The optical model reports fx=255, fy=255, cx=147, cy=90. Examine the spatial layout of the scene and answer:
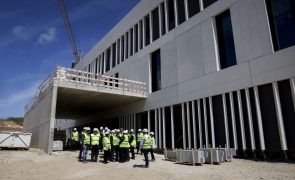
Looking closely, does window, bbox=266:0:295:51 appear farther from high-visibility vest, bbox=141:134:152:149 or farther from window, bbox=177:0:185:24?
high-visibility vest, bbox=141:134:152:149

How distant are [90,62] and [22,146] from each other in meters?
21.5

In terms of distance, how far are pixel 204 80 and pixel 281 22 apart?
607 centimetres

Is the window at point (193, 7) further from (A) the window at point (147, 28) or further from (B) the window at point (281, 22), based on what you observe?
(A) the window at point (147, 28)

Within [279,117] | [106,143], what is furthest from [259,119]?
[106,143]

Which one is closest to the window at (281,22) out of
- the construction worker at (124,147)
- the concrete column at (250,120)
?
the concrete column at (250,120)

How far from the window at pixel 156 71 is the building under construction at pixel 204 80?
0.10 meters

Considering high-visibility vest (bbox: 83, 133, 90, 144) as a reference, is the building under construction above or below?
above

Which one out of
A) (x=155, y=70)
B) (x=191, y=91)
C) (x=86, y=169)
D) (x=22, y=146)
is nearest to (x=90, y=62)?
(x=155, y=70)

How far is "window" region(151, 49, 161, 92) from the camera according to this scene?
24.1m

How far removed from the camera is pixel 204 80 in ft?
60.1

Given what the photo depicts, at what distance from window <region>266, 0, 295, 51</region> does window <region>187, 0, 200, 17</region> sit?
19.4ft

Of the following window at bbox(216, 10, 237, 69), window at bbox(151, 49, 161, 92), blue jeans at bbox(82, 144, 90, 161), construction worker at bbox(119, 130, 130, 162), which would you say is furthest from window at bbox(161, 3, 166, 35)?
blue jeans at bbox(82, 144, 90, 161)

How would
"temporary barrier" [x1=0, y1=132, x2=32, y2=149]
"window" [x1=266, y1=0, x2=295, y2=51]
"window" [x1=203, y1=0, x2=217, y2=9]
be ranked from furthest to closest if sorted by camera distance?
"temporary barrier" [x1=0, y1=132, x2=32, y2=149]
"window" [x1=203, y1=0, x2=217, y2=9]
"window" [x1=266, y1=0, x2=295, y2=51]

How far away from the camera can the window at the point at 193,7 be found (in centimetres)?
2011
